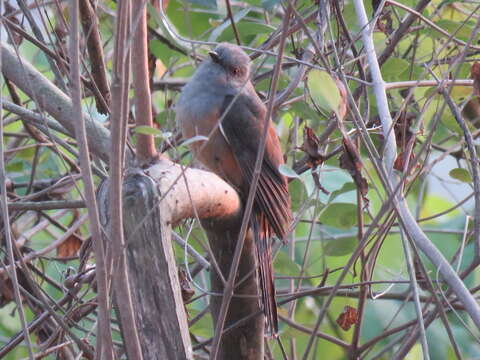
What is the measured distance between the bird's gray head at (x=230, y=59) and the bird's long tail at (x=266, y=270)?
3.01ft

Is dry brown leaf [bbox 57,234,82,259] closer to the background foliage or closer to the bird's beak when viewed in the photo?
the background foliage

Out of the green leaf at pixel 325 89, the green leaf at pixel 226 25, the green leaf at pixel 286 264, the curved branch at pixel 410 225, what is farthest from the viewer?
the green leaf at pixel 286 264

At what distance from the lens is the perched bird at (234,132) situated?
336cm

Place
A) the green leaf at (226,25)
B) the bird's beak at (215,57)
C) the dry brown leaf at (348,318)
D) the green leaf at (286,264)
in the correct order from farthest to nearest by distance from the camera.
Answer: the bird's beak at (215,57) < the green leaf at (286,264) < the green leaf at (226,25) < the dry brown leaf at (348,318)

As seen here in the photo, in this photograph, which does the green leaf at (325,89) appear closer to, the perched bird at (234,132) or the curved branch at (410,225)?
the curved branch at (410,225)

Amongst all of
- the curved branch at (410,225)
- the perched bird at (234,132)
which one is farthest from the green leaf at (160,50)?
the curved branch at (410,225)

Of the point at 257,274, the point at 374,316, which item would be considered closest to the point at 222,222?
the point at 257,274

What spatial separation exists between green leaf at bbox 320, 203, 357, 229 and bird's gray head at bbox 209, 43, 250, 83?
94 centimetres

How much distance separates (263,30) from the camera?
10.5ft

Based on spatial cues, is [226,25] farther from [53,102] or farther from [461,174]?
[461,174]

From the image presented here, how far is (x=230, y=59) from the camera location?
12.5 ft

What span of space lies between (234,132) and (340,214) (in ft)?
2.44

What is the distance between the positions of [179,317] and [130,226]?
0.25 meters

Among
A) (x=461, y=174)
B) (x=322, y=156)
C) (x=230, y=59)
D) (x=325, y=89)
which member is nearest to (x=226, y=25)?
(x=230, y=59)
